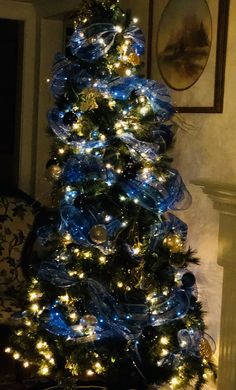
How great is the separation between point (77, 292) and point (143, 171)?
2.10 feet

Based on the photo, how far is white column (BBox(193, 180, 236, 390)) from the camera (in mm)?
2957

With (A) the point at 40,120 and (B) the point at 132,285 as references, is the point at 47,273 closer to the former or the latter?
(B) the point at 132,285

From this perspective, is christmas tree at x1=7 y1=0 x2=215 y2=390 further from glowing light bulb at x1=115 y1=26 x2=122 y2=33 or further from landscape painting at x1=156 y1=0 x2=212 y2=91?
landscape painting at x1=156 y1=0 x2=212 y2=91

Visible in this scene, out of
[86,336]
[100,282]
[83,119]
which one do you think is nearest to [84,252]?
[100,282]

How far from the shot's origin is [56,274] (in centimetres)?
294

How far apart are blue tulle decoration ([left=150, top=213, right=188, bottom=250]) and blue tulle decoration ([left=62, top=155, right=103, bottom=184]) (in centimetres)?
34

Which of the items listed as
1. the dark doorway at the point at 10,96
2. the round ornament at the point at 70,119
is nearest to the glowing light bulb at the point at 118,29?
the round ornament at the point at 70,119

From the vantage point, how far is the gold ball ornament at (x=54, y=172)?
9.64 feet

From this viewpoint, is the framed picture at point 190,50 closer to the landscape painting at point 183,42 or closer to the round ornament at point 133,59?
the landscape painting at point 183,42

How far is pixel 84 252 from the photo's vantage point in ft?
9.54

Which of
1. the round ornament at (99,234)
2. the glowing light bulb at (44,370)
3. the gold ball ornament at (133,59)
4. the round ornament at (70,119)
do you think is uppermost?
the gold ball ornament at (133,59)

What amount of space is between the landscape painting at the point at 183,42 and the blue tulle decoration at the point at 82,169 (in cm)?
83

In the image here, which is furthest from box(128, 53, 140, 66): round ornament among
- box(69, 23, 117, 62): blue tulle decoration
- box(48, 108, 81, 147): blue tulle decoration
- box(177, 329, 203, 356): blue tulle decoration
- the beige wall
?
box(177, 329, 203, 356): blue tulle decoration

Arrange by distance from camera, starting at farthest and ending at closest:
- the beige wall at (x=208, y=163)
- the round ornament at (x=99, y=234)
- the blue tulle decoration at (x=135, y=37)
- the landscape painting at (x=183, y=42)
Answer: the landscape painting at (x=183, y=42), the beige wall at (x=208, y=163), the blue tulle decoration at (x=135, y=37), the round ornament at (x=99, y=234)
